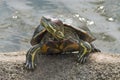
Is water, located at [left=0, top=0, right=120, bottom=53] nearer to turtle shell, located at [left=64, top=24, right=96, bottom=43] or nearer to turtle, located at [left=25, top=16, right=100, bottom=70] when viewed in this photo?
turtle shell, located at [left=64, top=24, right=96, bottom=43]

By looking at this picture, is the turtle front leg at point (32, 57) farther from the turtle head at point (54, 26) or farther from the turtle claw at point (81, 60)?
the turtle claw at point (81, 60)

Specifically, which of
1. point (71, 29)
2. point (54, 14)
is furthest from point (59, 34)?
point (54, 14)

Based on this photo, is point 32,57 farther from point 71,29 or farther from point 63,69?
point 71,29

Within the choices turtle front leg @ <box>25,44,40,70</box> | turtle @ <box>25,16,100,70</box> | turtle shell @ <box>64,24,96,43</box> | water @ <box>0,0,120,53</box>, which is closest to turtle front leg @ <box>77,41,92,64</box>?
turtle @ <box>25,16,100,70</box>

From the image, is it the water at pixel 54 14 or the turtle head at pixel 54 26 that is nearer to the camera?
the turtle head at pixel 54 26

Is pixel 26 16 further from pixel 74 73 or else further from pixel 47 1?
pixel 74 73

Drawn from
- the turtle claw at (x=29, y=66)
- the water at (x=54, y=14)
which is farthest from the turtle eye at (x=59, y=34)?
the water at (x=54, y=14)
